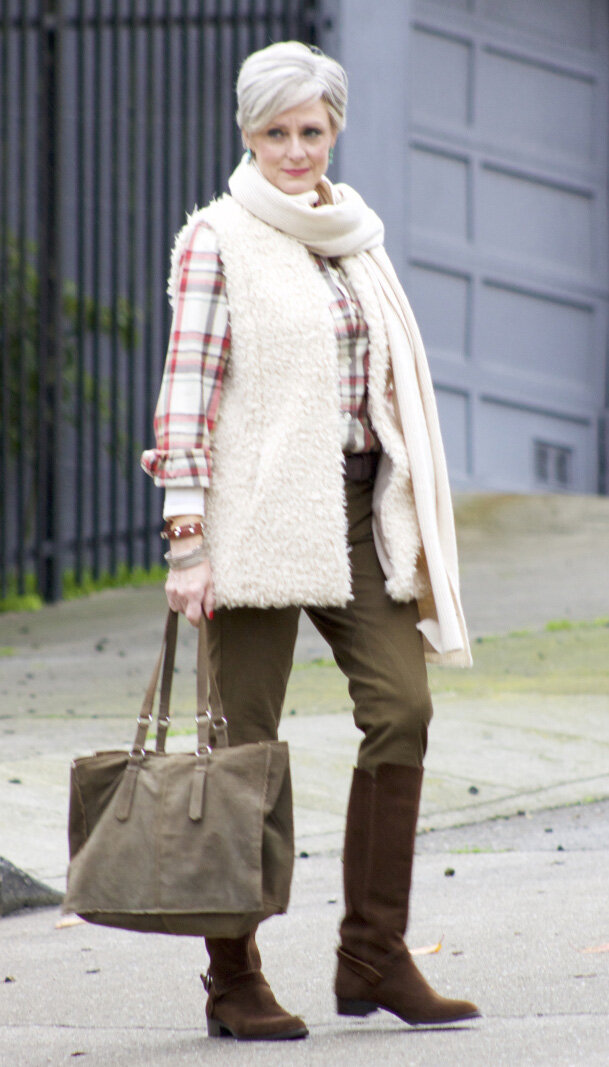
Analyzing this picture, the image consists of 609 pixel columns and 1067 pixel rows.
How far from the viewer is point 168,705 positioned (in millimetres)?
3178

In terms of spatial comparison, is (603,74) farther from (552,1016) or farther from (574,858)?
(552,1016)

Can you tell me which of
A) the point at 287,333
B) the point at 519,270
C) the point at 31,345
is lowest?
the point at 287,333

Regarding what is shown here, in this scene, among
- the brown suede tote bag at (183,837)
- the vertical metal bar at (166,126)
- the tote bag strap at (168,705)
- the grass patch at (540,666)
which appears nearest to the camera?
the brown suede tote bag at (183,837)

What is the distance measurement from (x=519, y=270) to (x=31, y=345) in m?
4.09

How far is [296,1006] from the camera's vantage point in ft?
11.5

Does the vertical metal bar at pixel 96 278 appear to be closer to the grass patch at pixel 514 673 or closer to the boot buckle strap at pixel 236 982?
the grass patch at pixel 514 673

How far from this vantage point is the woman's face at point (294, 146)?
3303 millimetres

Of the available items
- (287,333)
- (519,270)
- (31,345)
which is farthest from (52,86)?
(287,333)

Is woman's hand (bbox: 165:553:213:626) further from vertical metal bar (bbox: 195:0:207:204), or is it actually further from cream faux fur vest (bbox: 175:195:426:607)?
vertical metal bar (bbox: 195:0:207:204)

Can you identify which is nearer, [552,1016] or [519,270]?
[552,1016]

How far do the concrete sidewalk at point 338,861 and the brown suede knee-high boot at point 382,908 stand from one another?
0.06 metres

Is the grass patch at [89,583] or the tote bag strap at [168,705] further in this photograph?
the grass patch at [89,583]

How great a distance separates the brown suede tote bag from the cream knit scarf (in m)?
0.45

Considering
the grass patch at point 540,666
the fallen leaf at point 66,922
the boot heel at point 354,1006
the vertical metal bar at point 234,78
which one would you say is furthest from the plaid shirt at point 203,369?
the vertical metal bar at point 234,78
